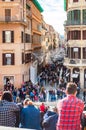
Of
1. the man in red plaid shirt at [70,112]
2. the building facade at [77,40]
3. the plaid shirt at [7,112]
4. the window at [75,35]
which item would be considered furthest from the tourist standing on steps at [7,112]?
the window at [75,35]

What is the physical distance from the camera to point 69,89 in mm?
8367

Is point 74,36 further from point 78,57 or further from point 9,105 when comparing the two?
point 9,105

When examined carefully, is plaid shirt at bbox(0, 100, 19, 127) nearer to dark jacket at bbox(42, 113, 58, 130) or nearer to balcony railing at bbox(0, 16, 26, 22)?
dark jacket at bbox(42, 113, 58, 130)

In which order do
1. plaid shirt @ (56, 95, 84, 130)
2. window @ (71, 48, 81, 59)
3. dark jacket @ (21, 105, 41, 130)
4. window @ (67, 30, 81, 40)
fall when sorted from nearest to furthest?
1. plaid shirt @ (56, 95, 84, 130)
2. dark jacket @ (21, 105, 41, 130)
3. window @ (71, 48, 81, 59)
4. window @ (67, 30, 81, 40)

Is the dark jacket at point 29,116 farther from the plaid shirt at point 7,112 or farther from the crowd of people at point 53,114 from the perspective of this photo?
the plaid shirt at point 7,112

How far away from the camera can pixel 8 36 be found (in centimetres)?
4728

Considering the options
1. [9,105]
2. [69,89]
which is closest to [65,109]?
[69,89]

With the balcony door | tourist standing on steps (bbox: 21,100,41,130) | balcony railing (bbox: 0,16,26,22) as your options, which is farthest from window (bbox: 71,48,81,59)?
tourist standing on steps (bbox: 21,100,41,130)

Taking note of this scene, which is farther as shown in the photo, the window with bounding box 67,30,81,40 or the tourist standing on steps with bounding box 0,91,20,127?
the window with bounding box 67,30,81,40

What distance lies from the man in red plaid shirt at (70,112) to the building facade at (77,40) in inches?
1636

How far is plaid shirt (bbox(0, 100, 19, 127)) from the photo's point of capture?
29.5 ft

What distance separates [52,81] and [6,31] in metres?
9.11

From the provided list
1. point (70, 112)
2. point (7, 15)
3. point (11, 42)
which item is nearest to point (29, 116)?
point (70, 112)

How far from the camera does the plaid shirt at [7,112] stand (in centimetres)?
900
